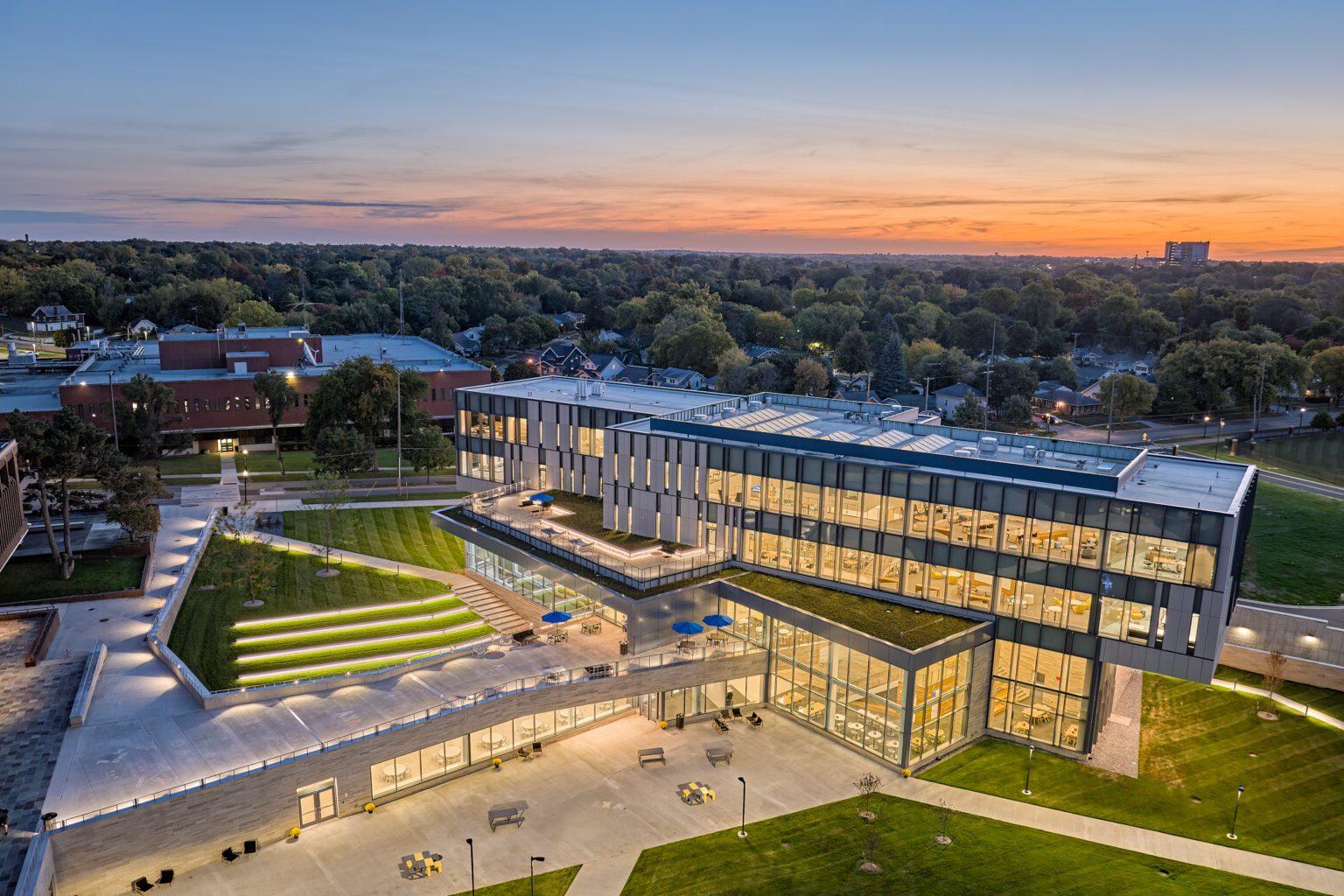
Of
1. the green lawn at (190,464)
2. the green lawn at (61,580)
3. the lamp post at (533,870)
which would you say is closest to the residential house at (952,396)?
the green lawn at (190,464)

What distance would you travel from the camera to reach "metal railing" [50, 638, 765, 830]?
31562 millimetres

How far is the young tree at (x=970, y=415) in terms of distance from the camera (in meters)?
106

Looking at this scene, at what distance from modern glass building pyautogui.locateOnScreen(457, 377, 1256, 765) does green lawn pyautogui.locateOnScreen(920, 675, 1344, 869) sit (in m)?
2.11

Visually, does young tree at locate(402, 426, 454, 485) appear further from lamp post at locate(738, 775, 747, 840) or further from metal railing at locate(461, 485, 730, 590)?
lamp post at locate(738, 775, 747, 840)

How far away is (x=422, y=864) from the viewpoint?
32.5 meters

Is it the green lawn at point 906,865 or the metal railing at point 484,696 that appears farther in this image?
the green lawn at point 906,865

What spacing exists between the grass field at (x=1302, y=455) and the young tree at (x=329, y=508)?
89838 millimetres

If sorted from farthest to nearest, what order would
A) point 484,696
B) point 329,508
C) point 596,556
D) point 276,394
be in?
point 276,394
point 329,508
point 596,556
point 484,696

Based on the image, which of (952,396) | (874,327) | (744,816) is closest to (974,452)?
(744,816)

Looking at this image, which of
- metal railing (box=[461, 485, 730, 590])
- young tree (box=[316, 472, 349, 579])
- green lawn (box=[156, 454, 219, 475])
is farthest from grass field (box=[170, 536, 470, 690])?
green lawn (box=[156, 454, 219, 475])

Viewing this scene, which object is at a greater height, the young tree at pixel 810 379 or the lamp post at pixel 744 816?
the young tree at pixel 810 379

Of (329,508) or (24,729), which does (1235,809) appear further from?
(329,508)

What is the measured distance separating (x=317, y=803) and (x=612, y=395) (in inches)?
1563

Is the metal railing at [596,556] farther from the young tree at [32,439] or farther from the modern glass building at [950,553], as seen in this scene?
the young tree at [32,439]
